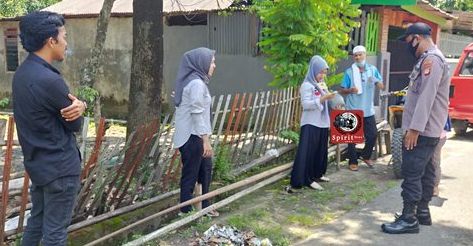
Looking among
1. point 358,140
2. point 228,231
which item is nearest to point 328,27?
point 358,140

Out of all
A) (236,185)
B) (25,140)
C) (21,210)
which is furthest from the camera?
(236,185)

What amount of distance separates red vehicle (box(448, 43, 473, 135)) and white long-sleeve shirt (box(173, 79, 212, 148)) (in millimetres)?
6543

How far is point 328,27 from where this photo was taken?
23.5 feet

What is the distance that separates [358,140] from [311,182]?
1.02 metres

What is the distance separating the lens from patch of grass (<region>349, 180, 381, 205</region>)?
543 cm

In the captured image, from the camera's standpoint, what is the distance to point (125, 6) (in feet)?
41.5

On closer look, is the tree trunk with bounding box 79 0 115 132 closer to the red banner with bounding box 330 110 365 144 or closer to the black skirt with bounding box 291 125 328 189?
the black skirt with bounding box 291 125 328 189

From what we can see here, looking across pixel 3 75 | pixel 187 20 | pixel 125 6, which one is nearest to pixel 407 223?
pixel 187 20

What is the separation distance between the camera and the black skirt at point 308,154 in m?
5.70

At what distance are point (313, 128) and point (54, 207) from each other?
3386 millimetres

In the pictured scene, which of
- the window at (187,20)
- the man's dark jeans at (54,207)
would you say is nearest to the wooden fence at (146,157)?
the man's dark jeans at (54,207)

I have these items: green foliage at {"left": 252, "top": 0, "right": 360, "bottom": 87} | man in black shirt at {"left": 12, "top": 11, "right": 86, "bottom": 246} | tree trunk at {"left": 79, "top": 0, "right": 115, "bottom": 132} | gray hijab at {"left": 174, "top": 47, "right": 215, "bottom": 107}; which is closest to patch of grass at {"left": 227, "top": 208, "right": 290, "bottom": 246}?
gray hijab at {"left": 174, "top": 47, "right": 215, "bottom": 107}

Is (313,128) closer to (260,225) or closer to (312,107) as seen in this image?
(312,107)

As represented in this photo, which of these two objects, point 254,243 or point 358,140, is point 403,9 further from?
point 254,243
